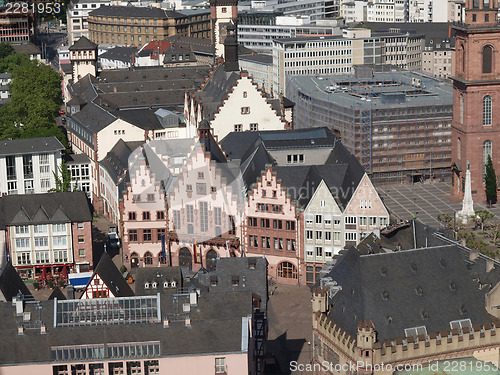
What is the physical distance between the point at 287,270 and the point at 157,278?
28731 millimetres

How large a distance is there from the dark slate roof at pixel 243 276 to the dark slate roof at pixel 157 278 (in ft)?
12.2

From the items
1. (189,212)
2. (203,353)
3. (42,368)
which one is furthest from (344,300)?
(189,212)

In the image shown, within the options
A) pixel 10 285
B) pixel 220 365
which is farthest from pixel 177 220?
pixel 220 365

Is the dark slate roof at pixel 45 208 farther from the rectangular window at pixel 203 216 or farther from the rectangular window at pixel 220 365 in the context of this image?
the rectangular window at pixel 220 365

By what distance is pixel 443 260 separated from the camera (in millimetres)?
134625

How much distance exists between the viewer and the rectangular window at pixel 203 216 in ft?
604

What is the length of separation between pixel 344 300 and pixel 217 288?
2192 cm

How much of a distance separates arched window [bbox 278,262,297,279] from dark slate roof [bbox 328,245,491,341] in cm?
4479

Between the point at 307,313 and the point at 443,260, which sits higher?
the point at 443,260

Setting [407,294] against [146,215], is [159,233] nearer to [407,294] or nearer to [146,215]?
[146,215]

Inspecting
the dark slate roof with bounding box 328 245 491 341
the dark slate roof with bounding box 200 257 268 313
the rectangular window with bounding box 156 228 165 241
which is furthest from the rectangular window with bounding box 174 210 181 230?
the dark slate roof with bounding box 328 245 491 341

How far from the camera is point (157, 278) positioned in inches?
6220

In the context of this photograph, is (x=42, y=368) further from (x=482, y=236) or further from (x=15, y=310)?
(x=482, y=236)

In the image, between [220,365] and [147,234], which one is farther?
[147,234]
